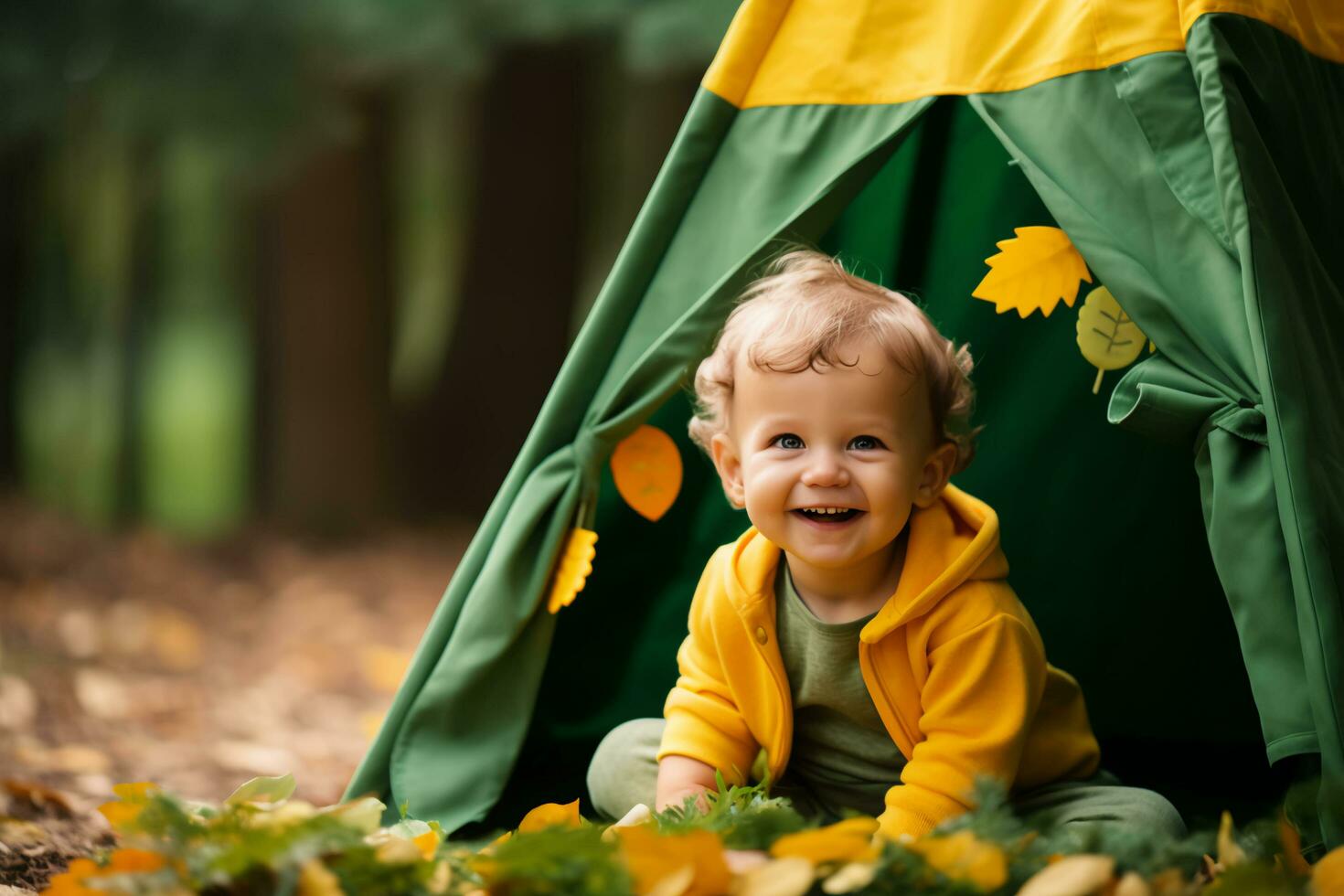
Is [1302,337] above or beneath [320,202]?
beneath

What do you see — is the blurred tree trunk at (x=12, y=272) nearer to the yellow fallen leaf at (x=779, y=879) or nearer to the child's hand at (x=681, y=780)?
the child's hand at (x=681, y=780)

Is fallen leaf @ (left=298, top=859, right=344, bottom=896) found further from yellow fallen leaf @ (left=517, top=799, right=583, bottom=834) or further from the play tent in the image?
the play tent

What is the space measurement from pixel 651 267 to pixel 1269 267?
84cm

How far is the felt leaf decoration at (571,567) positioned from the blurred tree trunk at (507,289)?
4.11 meters

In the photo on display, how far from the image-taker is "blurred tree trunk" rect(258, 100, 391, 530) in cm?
572

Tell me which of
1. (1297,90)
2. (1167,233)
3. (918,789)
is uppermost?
(1297,90)

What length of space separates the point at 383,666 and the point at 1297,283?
2909mm

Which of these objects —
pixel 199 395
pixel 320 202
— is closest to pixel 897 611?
pixel 320 202

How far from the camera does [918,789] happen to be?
160cm

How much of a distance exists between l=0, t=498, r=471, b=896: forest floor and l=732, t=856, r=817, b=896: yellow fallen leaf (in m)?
1.09

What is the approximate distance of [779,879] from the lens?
1220mm

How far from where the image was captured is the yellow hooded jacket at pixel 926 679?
1614 mm

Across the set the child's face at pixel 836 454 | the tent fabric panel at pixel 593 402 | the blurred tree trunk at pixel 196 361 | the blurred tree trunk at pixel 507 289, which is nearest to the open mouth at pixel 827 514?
the child's face at pixel 836 454

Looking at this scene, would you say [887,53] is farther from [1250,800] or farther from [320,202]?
[320,202]
